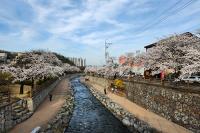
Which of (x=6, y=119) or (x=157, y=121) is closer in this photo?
(x=6, y=119)

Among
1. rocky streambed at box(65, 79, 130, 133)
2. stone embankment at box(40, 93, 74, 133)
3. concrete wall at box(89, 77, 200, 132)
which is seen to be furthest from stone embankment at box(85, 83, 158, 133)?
stone embankment at box(40, 93, 74, 133)

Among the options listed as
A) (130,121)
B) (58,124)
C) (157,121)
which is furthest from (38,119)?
(157,121)

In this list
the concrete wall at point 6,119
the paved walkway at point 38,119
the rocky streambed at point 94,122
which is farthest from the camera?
the rocky streambed at point 94,122

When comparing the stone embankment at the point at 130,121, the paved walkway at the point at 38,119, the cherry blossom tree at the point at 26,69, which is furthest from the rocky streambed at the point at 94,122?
the cherry blossom tree at the point at 26,69

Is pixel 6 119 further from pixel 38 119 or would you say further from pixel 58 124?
pixel 58 124

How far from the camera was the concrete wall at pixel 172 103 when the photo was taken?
1938 centimetres

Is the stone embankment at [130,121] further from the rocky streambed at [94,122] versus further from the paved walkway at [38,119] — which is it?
the paved walkway at [38,119]

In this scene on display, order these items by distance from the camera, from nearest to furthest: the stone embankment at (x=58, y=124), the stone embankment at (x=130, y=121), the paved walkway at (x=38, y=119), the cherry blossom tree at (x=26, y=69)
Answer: the paved walkway at (x=38, y=119) → the stone embankment at (x=58, y=124) → the stone embankment at (x=130, y=121) → the cherry blossom tree at (x=26, y=69)

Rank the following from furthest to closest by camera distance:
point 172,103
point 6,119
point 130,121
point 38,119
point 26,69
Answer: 1. point 26,69
2. point 130,121
3. point 38,119
4. point 172,103
5. point 6,119

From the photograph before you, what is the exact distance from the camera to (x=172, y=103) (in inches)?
909

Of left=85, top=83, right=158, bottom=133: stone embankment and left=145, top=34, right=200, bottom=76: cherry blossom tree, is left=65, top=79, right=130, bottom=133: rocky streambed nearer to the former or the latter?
left=85, top=83, right=158, bottom=133: stone embankment

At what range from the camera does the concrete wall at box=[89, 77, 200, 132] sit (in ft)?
63.6

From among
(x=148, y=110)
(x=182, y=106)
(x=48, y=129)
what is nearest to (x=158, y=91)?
(x=148, y=110)

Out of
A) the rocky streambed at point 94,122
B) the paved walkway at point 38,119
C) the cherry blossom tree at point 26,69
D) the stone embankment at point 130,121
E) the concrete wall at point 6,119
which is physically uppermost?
the cherry blossom tree at point 26,69
